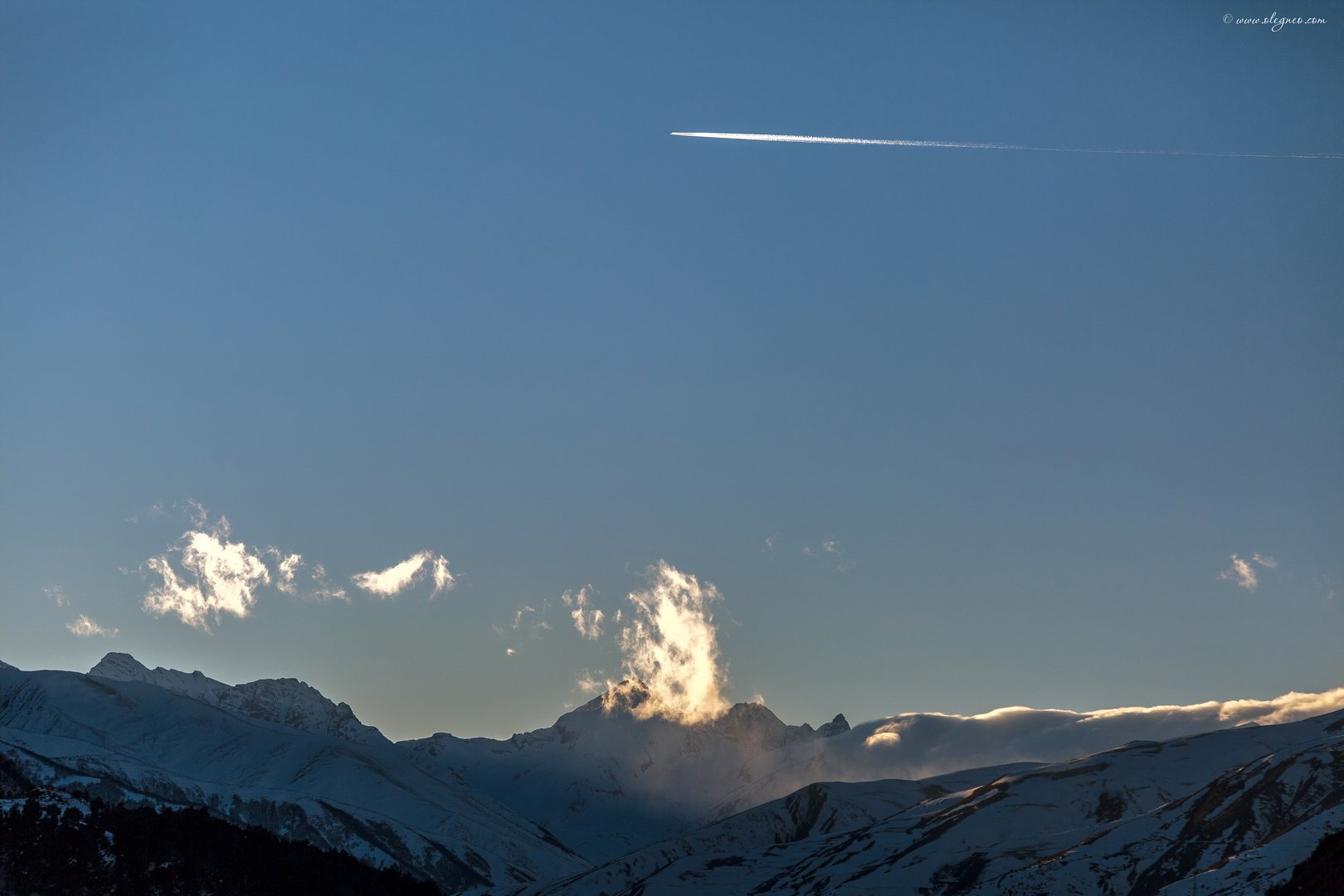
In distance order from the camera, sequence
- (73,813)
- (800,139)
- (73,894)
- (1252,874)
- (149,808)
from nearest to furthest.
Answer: (800,139) < (73,894) < (73,813) < (149,808) < (1252,874)

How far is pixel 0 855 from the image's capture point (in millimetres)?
134000

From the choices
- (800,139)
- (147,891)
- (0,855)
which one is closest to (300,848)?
(147,891)

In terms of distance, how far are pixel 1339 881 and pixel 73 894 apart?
130 meters

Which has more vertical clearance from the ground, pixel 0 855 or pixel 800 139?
pixel 800 139

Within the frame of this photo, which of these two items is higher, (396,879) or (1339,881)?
(396,879)

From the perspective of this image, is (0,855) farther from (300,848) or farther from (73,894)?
(300,848)

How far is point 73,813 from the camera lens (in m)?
143

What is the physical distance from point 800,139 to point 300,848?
98.6 m

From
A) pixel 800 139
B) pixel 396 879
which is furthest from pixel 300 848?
pixel 800 139

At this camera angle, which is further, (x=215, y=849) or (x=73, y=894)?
(x=215, y=849)

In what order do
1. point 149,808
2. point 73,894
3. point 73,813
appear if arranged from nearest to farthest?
point 73,894 < point 73,813 < point 149,808

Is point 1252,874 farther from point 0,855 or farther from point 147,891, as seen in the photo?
point 0,855

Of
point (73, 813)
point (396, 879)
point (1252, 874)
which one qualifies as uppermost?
point (73, 813)

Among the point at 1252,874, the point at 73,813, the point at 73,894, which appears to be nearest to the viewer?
the point at 73,894
